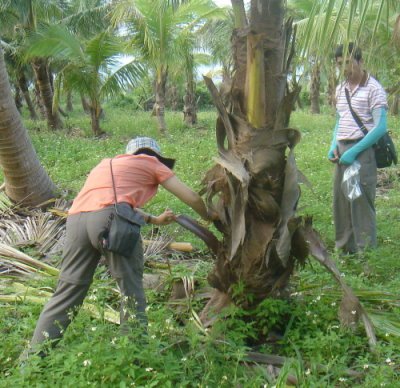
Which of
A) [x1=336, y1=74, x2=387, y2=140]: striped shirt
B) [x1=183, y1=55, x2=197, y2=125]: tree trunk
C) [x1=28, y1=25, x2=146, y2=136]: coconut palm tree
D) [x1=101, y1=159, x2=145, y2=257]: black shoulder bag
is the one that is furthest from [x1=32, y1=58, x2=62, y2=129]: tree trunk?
[x1=101, y1=159, x2=145, y2=257]: black shoulder bag

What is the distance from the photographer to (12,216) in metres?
7.44

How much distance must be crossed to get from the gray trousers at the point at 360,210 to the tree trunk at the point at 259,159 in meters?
1.91

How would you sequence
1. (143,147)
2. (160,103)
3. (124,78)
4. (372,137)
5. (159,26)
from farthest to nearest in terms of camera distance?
(160,103) < (124,78) < (159,26) < (372,137) < (143,147)

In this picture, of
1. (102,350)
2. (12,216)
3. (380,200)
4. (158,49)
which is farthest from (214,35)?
(102,350)

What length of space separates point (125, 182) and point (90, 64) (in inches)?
479

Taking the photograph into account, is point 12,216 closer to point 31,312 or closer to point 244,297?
point 31,312

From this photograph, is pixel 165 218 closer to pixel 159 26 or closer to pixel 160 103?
pixel 159 26

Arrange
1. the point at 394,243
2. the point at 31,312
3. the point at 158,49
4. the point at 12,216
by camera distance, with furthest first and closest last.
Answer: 1. the point at 158,49
2. the point at 12,216
3. the point at 394,243
4. the point at 31,312

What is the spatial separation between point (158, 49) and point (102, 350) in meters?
12.3

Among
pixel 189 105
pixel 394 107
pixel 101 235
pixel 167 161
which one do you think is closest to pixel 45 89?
pixel 189 105

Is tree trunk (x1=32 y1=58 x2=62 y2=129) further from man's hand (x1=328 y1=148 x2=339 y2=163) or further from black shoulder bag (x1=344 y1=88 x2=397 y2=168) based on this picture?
black shoulder bag (x1=344 y1=88 x2=397 y2=168)

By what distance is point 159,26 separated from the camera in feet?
47.9

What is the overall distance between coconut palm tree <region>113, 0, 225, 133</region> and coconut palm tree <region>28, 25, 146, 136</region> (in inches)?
24.1

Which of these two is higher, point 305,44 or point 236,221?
point 305,44
